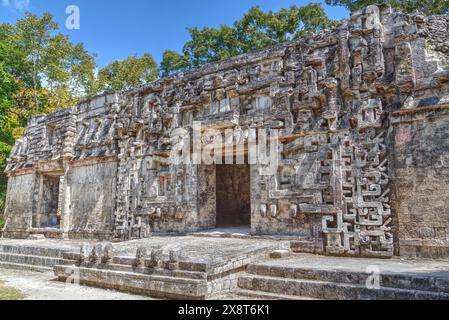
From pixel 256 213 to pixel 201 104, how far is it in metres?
3.21

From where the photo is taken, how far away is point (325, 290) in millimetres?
4676

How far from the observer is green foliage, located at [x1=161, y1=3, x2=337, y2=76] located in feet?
59.5

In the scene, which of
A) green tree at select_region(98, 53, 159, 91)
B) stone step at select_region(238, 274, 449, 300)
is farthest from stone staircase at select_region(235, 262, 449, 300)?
green tree at select_region(98, 53, 159, 91)

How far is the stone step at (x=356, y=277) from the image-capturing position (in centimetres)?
422

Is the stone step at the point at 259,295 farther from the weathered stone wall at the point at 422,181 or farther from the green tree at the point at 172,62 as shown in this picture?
the green tree at the point at 172,62

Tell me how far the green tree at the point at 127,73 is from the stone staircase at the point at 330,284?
17716 mm

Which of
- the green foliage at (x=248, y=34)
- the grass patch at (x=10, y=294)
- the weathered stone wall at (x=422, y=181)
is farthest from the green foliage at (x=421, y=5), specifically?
the grass patch at (x=10, y=294)

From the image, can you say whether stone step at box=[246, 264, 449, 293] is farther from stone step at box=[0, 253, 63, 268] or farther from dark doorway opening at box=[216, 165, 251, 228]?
dark doorway opening at box=[216, 165, 251, 228]

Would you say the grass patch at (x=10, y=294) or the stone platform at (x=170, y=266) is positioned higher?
the stone platform at (x=170, y=266)

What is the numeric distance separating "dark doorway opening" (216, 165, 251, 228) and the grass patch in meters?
6.56

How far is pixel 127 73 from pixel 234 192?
12.7 m

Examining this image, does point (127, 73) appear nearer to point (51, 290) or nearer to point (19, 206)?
point (19, 206)
